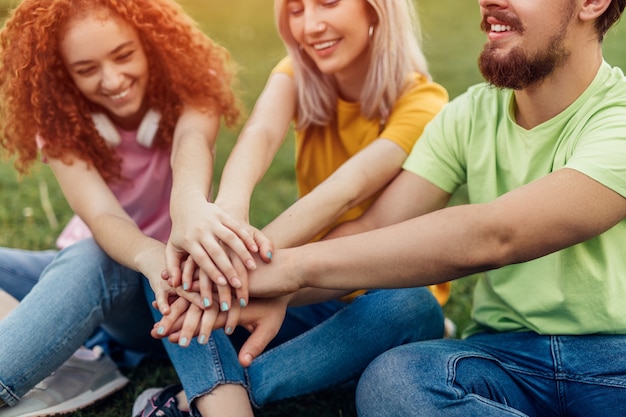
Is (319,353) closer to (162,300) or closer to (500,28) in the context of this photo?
(162,300)

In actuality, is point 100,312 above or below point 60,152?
below

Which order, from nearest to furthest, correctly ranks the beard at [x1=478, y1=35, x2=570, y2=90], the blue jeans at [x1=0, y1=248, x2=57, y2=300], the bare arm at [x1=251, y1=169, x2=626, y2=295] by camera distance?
the bare arm at [x1=251, y1=169, x2=626, y2=295]
the beard at [x1=478, y1=35, x2=570, y2=90]
the blue jeans at [x1=0, y1=248, x2=57, y2=300]

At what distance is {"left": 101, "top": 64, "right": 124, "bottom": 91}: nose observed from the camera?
2922 millimetres

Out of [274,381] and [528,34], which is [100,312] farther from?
[528,34]

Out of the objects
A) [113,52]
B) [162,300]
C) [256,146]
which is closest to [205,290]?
[162,300]

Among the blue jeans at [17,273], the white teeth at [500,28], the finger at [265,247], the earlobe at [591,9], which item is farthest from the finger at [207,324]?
the earlobe at [591,9]

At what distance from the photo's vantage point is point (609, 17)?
2424 mm

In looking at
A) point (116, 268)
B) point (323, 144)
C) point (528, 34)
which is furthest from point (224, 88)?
point (528, 34)

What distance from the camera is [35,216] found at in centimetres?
461

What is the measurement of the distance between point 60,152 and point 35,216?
5.70 ft

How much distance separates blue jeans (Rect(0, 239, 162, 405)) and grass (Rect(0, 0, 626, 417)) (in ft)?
1.06

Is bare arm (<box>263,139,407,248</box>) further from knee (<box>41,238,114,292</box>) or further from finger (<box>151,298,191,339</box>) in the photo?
knee (<box>41,238,114,292</box>)

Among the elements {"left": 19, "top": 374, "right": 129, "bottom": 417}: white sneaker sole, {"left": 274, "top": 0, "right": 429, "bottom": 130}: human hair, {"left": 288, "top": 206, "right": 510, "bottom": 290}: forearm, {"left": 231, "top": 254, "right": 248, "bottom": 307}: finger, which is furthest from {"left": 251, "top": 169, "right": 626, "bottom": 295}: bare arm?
{"left": 19, "top": 374, "right": 129, "bottom": 417}: white sneaker sole

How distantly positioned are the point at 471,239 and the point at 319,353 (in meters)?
0.72
